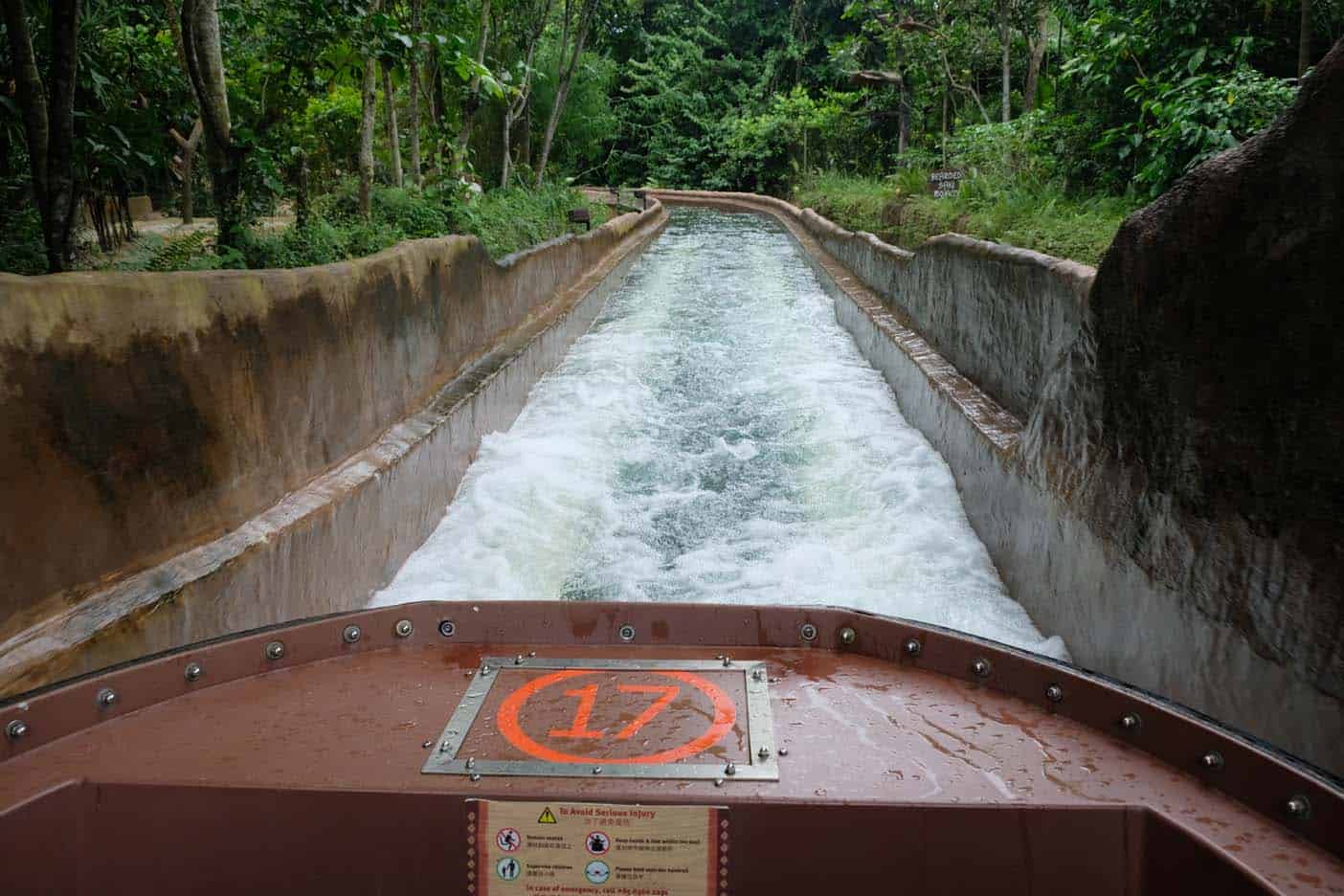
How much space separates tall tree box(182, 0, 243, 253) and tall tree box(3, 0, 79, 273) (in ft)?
3.07

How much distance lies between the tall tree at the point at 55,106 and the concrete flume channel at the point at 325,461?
4.36 feet

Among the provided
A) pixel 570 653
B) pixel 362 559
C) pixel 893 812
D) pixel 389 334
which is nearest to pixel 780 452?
pixel 389 334

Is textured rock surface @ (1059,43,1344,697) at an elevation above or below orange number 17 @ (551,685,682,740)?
above

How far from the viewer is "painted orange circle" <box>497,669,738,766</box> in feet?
6.97

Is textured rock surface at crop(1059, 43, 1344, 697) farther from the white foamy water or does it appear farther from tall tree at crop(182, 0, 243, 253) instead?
tall tree at crop(182, 0, 243, 253)

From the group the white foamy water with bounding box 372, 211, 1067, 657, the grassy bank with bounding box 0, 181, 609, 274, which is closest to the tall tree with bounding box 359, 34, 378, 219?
the grassy bank with bounding box 0, 181, 609, 274

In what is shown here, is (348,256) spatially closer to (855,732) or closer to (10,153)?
(10,153)

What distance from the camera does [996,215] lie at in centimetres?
934

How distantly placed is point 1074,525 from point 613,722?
97.5 inches

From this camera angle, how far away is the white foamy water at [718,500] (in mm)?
5070

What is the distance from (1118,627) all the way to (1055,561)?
728 mm

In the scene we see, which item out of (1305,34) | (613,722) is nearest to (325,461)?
(613,722)

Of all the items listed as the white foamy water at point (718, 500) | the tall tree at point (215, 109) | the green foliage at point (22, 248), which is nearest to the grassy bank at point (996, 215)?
the white foamy water at point (718, 500)

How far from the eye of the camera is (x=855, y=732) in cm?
230
